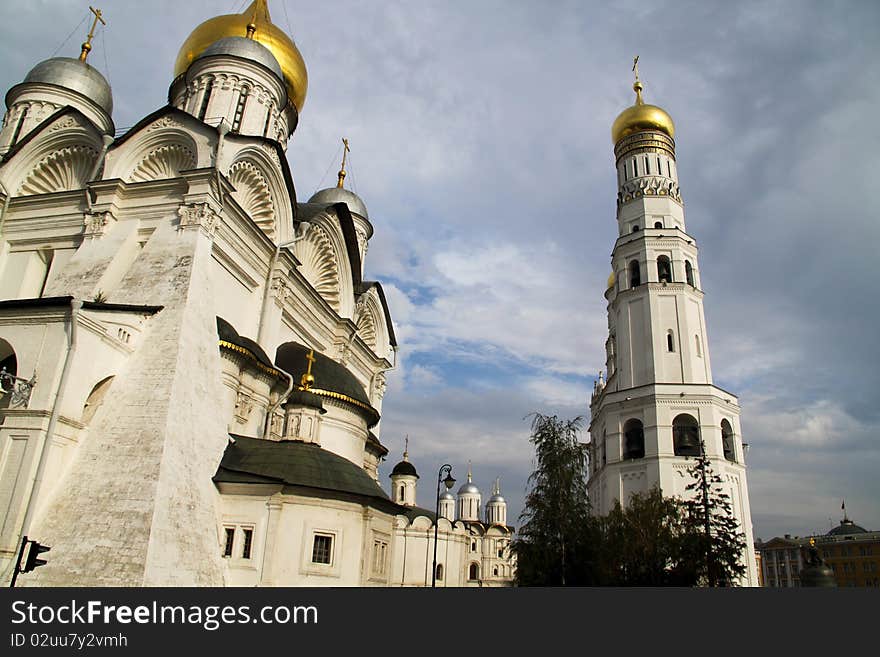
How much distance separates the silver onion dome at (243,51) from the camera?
2156cm

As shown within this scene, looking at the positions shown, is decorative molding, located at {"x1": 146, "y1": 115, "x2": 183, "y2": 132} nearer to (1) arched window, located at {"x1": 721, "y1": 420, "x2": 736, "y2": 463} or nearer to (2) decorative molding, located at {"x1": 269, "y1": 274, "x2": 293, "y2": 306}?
(2) decorative molding, located at {"x1": 269, "y1": 274, "x2": 293, "y2": 306}

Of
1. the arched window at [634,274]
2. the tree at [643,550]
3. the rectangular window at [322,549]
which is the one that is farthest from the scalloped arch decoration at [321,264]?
the arched window at [634,274]

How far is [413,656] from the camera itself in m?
6.90

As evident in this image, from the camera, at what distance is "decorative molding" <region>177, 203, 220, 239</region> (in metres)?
14.9

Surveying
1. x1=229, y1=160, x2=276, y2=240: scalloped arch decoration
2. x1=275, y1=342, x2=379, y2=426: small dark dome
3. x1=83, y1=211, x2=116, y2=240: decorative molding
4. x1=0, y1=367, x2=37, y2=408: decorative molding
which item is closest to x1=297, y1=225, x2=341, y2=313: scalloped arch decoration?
x1=229, y1=160, x2=276, y2=240: scalloped arch decoration

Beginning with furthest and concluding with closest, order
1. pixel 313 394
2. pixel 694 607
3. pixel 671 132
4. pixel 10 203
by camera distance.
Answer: pixel 671 132, pixel 10 203, pixel 313 394, pixel 694 607

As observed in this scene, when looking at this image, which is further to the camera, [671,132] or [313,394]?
[671,132]

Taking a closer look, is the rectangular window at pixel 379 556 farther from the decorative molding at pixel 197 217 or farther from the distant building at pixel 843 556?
the distant building at pixel 843 556

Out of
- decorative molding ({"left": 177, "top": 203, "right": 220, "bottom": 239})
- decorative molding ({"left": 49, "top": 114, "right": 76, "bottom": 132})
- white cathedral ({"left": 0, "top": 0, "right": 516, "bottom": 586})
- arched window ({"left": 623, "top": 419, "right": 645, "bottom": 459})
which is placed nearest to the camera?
white cathedral ({"left": 0, "top": 0, "right": 516, "bottom": 586})

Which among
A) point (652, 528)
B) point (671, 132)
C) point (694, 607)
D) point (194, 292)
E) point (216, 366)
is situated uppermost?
point (671, 132)

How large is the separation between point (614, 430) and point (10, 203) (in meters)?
23.7

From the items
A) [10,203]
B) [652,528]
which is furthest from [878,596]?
[10,203]

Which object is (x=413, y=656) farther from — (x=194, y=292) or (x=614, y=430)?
(x=614, y=430)

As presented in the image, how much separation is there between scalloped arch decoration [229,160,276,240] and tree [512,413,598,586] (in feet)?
34.7
